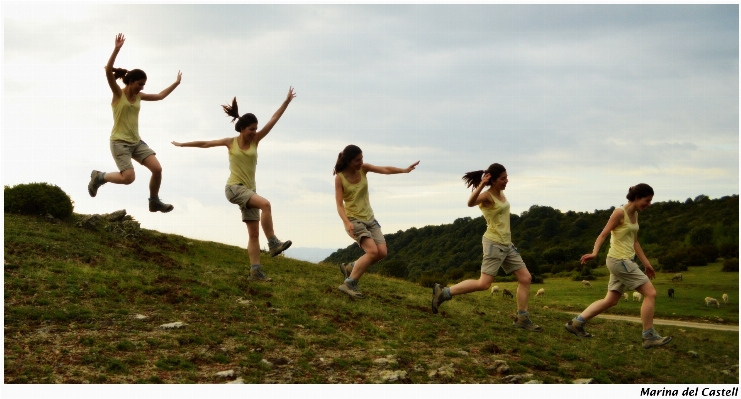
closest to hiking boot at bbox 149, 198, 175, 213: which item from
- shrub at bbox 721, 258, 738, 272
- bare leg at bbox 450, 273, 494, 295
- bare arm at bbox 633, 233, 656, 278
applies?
bare leg at bbox 450, 273, 494, 295

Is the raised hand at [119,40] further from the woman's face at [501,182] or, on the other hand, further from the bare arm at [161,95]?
the woman's face at [501,182]

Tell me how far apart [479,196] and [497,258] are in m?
1.08

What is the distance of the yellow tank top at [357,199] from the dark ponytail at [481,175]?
1534mm

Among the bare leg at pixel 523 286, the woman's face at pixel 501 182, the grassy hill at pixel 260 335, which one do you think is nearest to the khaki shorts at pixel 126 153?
the grassy hill at pixel 260 335

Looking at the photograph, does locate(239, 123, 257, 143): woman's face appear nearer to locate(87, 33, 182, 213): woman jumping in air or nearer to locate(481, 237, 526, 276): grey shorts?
locate(87, 33, 182, 213): woman jumping in air

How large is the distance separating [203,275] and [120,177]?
5.50 metres

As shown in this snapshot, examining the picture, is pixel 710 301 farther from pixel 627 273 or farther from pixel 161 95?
pixel 161 95

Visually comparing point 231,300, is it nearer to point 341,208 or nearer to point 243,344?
point 243,344

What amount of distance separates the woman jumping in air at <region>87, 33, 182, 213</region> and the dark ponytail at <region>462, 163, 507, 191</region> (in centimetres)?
490

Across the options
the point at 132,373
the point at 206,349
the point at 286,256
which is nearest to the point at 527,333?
the point at 206,349

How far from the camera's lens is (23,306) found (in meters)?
11.9

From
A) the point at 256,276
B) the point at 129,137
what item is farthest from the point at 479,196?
the point at 129,137

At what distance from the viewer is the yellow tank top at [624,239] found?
10922 millimetres

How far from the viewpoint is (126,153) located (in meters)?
11.6
